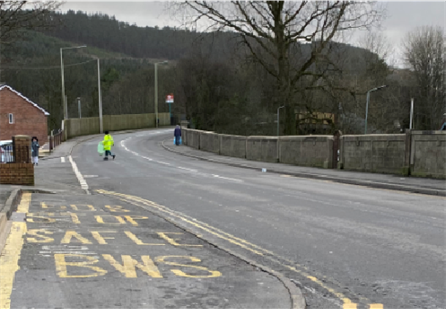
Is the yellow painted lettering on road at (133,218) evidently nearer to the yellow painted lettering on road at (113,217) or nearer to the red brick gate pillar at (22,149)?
the yellow painted lettering on road at (113,217)

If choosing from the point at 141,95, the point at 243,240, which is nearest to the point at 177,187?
the point at 243,240

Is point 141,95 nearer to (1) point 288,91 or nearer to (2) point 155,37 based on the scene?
(1) point 288,91

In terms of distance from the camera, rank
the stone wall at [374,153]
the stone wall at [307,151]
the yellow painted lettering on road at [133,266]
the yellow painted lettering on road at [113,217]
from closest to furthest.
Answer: the yellow painted lettering on road at [133,266] < the yellow painted lettering on road at [113,217] < the stone wall at [374,153] < the stone wall at [307,151]

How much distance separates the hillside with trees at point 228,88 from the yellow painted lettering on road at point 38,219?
815 cm

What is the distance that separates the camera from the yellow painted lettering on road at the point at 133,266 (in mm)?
5336

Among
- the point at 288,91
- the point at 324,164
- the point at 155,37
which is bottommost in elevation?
the point at 324,164

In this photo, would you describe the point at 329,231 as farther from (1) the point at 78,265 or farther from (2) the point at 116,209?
(2) the point at 116,209

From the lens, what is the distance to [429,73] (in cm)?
6519

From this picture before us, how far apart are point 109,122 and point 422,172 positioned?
163 feet

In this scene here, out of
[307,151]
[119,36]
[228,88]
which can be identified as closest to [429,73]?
[228,88]

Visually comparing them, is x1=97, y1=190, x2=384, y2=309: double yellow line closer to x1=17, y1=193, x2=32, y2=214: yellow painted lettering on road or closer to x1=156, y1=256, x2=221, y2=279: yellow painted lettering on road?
x1=156, y1=256, x2=221, y2=279: yellow painted lettering on road

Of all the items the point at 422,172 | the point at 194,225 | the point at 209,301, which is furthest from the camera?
the point at 422,172

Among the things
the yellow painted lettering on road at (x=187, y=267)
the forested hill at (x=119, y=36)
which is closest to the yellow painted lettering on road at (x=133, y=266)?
the yellow painted lettering on road at (x=187, y=267)

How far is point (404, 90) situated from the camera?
70.6 meters
